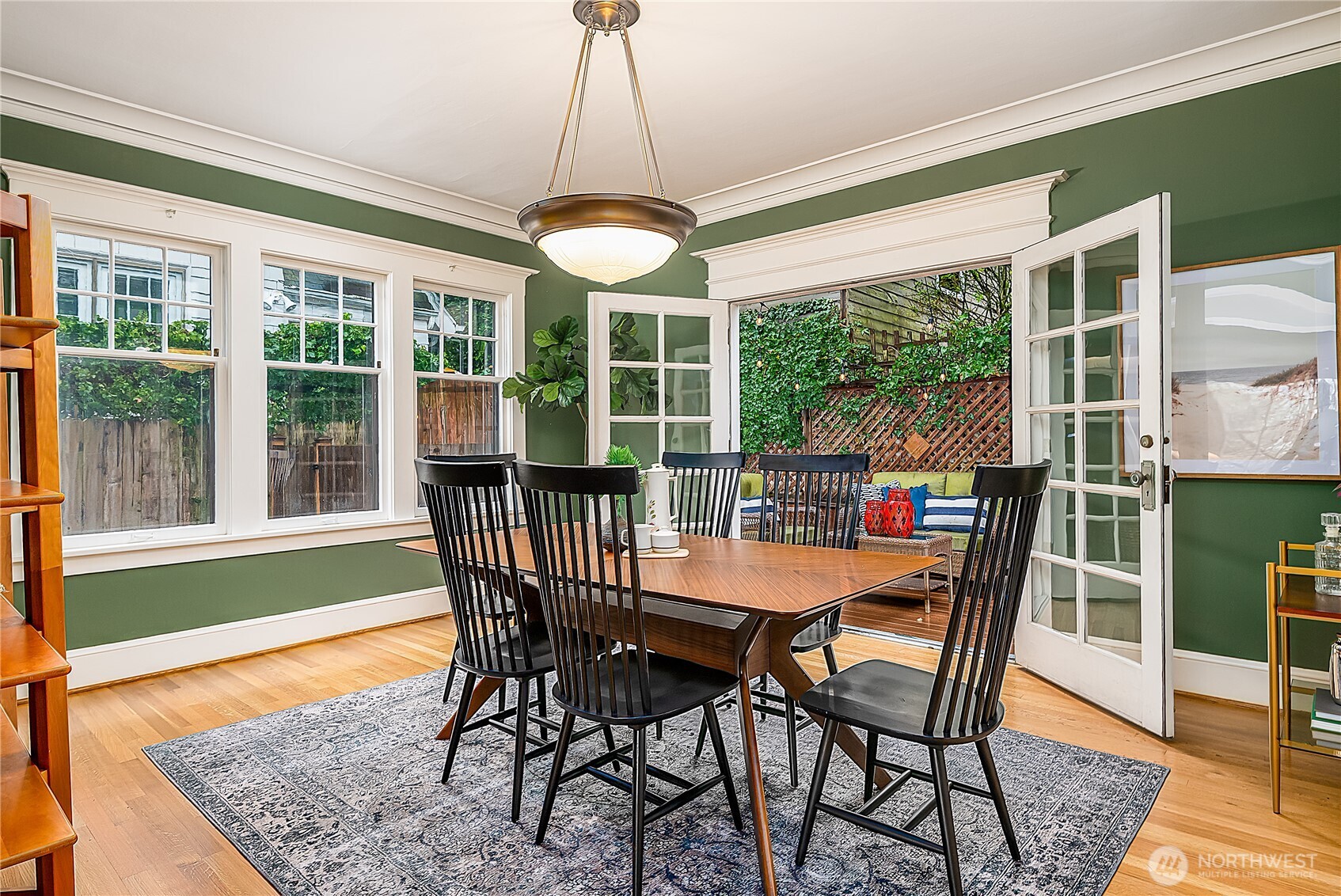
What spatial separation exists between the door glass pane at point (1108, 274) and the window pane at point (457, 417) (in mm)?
3536

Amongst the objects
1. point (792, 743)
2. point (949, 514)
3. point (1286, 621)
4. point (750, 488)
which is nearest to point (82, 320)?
point (792, 743)

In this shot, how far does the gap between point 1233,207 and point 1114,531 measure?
1415 mm

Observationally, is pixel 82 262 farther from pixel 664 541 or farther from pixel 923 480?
pixel 923 480

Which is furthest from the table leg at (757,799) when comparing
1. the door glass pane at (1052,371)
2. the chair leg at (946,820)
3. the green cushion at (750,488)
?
the green cushion at (750,488)

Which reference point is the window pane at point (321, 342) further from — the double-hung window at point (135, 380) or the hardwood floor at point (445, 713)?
the hardwood floor at point (445, 713)

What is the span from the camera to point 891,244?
4.05 meters

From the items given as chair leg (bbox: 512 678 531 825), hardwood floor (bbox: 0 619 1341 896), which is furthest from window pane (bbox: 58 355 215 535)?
chair leg (bbox: 512 678 531 825)

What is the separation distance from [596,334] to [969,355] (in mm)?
4007

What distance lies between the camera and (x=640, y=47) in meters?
2.96

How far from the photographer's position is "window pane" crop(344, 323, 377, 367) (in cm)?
438

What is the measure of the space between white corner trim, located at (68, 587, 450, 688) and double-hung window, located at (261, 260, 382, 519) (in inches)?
22.6

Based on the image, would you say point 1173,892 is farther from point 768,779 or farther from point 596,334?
point 596,334

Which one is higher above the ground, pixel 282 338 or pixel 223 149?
pixel 223 149

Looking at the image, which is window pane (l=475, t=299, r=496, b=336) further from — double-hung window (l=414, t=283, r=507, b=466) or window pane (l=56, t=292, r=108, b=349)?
window pane (l=56, t=292, r=108, b=349)
